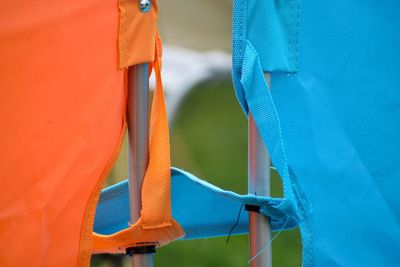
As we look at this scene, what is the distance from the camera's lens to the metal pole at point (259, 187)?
4.14 feet

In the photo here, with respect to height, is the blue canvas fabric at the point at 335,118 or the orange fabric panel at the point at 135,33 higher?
the orange fabric panel at the point at 135,33

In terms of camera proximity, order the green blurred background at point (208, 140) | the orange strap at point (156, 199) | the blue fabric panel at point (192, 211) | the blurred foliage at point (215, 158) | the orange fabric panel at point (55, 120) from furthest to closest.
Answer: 1. the blurred foliage at point (215, 158)
2. the green blurred background at point (208, 140)
3. the blue fabric panel at point (192, 211)
4. the orange strap at point (156, 199)
5. the orange fabric panel at point (55, 120)

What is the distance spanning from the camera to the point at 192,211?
4.71 feet

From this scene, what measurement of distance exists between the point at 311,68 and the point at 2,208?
0.50 meters

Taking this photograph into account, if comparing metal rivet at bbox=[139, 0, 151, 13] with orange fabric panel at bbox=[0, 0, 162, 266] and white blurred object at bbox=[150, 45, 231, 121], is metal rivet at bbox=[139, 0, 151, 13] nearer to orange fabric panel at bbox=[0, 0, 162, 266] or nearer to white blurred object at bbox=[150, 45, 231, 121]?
orange fabric panel at bbox=[0, 0, 162, 266]

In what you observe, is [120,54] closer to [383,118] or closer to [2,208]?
[2,208]

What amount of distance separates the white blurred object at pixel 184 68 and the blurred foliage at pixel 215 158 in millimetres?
229

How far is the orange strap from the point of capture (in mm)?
1205

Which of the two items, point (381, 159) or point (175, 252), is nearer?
point (381, 159)

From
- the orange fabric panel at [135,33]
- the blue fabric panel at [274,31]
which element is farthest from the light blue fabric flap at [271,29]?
the orange fabric panel at [135,33]

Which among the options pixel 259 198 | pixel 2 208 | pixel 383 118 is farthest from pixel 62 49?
pixel 383 118

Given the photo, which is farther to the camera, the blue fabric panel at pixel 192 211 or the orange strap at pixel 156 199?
the blue fabric panel at pixel 192 211

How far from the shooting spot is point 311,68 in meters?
1.32

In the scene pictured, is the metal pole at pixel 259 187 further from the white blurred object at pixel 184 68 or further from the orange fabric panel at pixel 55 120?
the white blurred object at pixel 184 68
